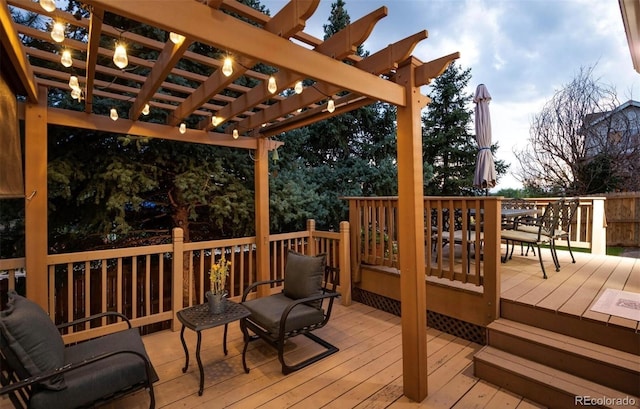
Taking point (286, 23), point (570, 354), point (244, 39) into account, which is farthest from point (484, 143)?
point (244, 39)

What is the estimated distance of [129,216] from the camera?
4.45 metres

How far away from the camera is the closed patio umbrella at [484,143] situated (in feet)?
15.5

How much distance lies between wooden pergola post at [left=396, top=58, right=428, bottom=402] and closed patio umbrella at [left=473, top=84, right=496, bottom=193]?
3.03 meters

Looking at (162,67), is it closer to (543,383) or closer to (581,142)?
(543,383)

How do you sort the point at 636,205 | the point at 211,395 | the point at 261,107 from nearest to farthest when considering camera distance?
the point at 211,395
the point at 261,107
the point at 636,205

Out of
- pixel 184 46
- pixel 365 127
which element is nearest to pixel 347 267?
pixel 184 46

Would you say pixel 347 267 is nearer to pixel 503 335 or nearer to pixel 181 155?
pixel 503 335

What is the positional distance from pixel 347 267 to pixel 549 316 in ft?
7.63

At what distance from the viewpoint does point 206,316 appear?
2.57 metres

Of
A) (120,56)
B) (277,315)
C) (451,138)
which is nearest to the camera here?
(120,56)

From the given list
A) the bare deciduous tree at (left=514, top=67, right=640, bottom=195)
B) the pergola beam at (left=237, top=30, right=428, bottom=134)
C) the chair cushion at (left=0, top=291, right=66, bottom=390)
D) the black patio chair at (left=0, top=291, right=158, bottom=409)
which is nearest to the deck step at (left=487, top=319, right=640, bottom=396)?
the pergola beam at (left=237, top=30, right=428, bottom=134)

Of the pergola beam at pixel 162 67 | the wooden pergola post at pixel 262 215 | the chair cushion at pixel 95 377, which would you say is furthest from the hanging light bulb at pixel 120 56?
the wooden pergola post at pixel 262 215

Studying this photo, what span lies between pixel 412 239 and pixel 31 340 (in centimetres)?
252

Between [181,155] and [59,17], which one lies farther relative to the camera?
[181,155]
